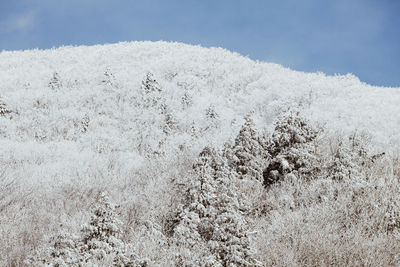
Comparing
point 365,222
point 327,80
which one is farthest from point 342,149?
point 327,80

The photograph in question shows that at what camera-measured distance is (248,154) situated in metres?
9.33

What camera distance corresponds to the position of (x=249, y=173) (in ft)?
30.1

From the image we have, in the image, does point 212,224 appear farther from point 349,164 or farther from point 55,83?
point 55,83

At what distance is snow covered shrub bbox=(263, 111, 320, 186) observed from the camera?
348 inches

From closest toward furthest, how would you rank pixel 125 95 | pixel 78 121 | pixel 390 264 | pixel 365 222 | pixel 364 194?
1. pixel 390 264
2. pixel 365 222
3. pixel 364 194
4. pixel 78 121
5. pixel 125 95

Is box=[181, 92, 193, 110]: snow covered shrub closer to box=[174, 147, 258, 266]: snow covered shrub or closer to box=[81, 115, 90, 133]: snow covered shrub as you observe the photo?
box=[81, 115, 90, 133]: snow covered shrub

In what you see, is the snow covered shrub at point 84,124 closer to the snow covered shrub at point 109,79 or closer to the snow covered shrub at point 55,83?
the snow covered shrub at point 109,79

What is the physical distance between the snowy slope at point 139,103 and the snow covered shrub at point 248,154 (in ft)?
3.13

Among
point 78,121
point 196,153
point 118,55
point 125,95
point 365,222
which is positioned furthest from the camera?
point 118,55

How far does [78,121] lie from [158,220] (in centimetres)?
1477

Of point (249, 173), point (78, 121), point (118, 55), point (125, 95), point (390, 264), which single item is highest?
point (118, 55)

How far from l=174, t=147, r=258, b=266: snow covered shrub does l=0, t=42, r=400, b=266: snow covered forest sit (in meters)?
0.03

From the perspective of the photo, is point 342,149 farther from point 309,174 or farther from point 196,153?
point 196,153

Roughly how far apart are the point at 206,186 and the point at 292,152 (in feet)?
10.5
